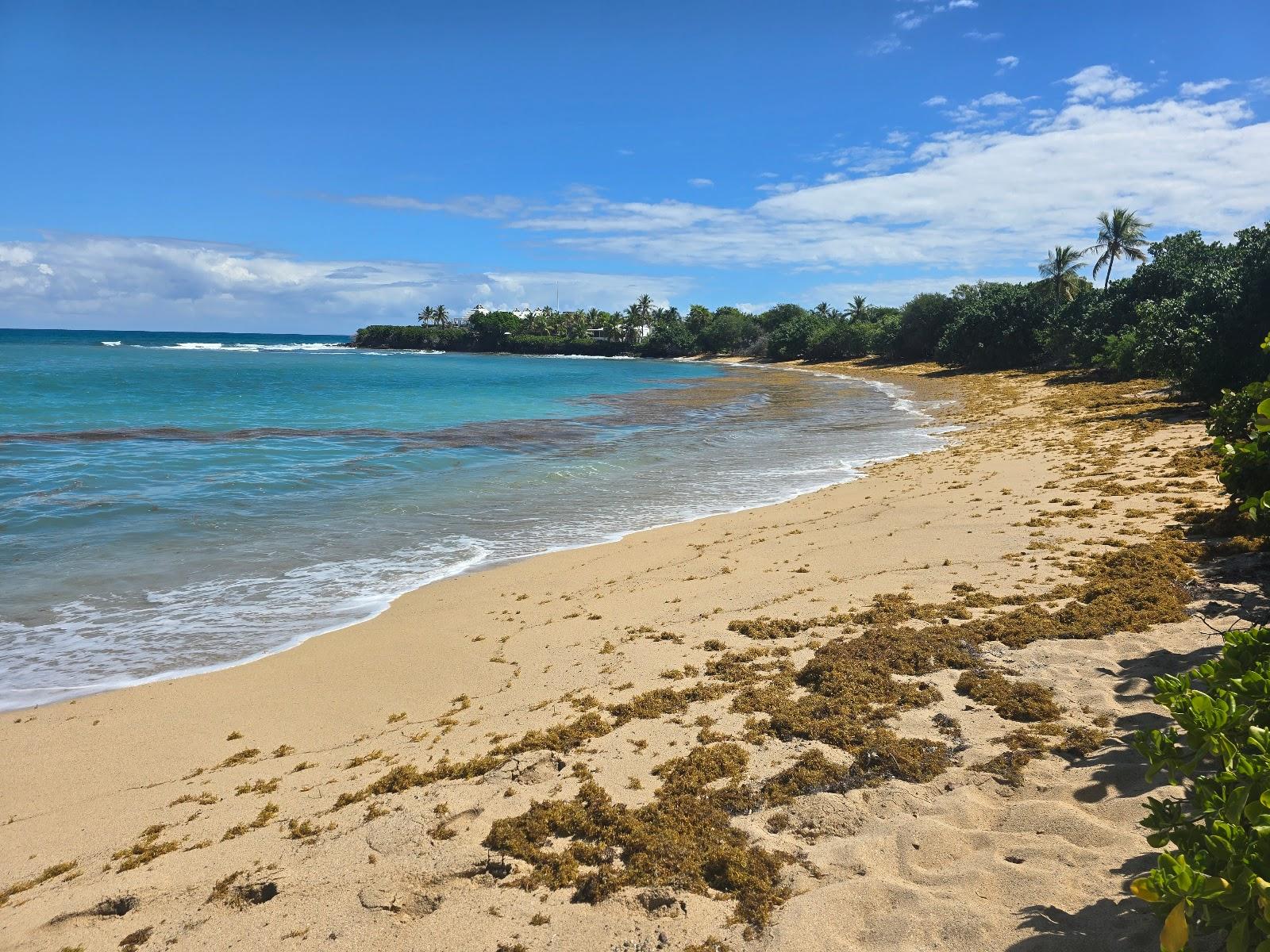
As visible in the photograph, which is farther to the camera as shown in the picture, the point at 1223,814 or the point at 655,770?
the point at 655,770

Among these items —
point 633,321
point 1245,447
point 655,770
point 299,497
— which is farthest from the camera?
point 633,321

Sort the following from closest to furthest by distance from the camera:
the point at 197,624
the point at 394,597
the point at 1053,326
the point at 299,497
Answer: the point at 197,624 → the point at 394,597 → the point at 299,497 → the point at 1053,326

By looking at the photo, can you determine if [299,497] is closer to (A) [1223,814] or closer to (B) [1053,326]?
(A) [1223,814]

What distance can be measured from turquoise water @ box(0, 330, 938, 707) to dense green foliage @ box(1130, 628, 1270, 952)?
7206 mm

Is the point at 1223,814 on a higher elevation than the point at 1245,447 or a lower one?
lower

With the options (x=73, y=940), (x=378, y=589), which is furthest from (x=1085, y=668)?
(x=378, y=589)

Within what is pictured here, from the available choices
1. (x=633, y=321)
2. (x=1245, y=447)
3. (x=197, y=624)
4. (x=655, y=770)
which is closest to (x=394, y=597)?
(x=197, y=624)

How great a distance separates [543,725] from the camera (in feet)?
17.4

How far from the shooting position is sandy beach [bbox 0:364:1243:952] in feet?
11.1

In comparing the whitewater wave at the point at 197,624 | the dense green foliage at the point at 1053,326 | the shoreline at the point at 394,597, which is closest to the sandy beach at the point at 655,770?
the shoreline at the point at 394,597

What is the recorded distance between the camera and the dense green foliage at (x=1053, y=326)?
1748cm

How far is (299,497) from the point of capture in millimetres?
14242

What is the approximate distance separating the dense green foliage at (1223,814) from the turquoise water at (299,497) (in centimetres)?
721

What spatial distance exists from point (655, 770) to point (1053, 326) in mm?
50109
